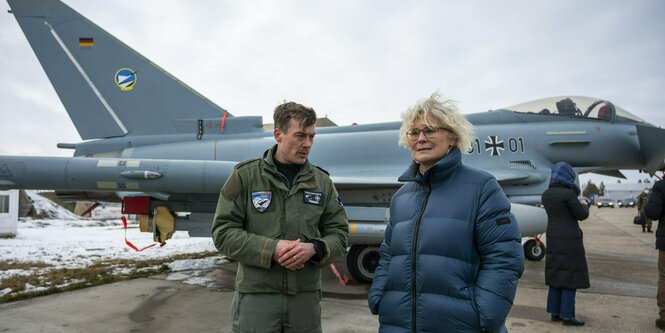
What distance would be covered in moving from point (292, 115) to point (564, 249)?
3.36m

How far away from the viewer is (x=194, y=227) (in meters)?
5.61

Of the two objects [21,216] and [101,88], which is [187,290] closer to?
[101,88]

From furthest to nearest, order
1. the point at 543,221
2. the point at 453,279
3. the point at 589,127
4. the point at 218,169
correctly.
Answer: the point at 589,127 → the point at 543,221 → the point at 218,169 → the point at 453,279

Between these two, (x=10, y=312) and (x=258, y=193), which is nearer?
(x=258, y=193)

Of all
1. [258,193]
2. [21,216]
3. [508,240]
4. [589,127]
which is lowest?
[21,216]

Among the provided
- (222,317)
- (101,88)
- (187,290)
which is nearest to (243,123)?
(101,88)

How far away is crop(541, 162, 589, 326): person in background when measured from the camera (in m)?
3.61

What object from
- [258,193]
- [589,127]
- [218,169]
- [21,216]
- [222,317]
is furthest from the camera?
[21,216]

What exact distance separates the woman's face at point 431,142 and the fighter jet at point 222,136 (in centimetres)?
379

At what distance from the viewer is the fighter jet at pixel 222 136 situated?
573cm

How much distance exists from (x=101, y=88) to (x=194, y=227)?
129 inches

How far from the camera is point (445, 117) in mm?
1599

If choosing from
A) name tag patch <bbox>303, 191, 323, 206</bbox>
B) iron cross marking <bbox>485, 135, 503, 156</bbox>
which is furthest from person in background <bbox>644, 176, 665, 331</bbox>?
name tag patch <bbox>303, 191, 323, 206</bbox>

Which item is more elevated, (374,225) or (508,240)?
(508,240)
